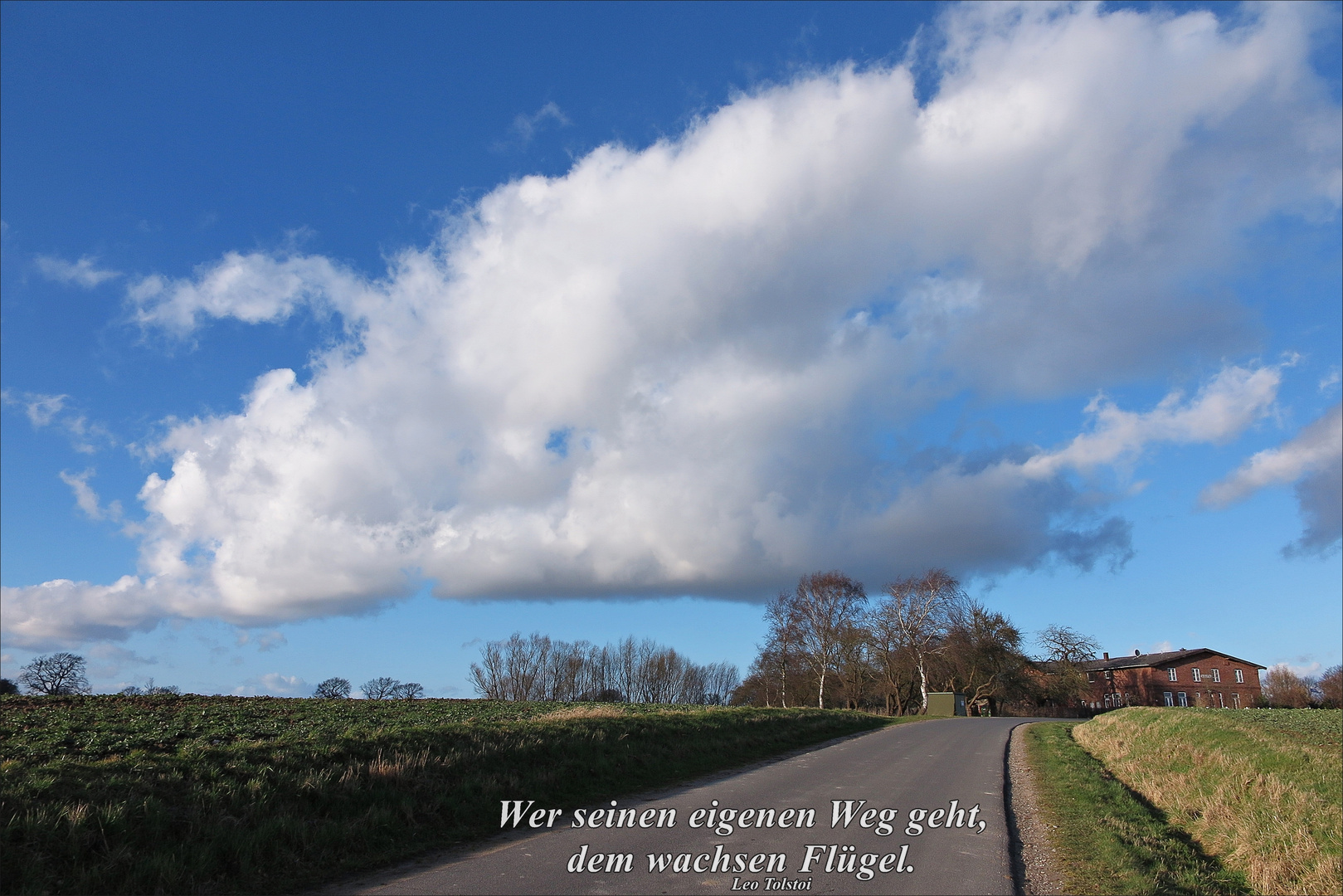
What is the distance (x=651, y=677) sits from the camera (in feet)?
407

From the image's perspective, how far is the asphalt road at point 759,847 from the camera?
8234mm

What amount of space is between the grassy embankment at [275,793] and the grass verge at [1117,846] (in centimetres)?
781

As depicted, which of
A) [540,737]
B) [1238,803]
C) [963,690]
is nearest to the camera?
[1238,803]

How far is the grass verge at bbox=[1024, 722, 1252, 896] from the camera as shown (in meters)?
9.05

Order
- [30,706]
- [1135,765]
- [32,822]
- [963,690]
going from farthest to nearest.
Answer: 1. [963,690]
2. [30,706]
3. [1135,765]
4. [32,822]

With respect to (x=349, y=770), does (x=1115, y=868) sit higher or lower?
lower

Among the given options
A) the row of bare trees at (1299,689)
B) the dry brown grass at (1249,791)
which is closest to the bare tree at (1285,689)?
the row of bare trees at (1299,689)

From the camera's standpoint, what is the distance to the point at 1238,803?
15.0 m

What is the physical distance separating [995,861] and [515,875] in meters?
6.09

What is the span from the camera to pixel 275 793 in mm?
10289

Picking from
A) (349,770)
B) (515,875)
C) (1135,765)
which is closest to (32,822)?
(349,770)

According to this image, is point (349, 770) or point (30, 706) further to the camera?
point (30, 706)

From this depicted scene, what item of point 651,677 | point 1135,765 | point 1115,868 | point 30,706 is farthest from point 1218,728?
point 651,677

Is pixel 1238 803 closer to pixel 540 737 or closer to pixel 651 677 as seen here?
pixel 540 737
